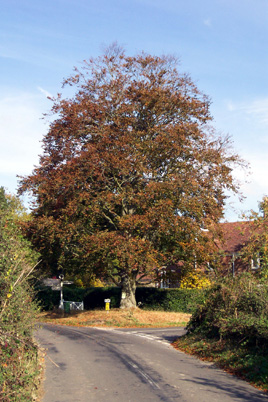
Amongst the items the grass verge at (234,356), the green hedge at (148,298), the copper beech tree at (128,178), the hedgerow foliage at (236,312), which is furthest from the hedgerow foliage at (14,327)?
the green hedge at (148,298)

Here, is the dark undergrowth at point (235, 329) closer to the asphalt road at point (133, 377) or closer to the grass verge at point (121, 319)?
the asphalt road at point (133, 377)

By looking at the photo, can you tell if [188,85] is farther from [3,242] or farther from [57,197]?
[3,242]

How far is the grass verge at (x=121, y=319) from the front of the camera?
92.3ft

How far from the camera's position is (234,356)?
43.3 ft

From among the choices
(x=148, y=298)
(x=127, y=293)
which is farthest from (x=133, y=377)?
(x=148, y=298)

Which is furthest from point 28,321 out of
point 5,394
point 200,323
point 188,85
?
point 188,85

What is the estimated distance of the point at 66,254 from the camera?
99.1 feet

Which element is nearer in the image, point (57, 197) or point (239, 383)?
point (239, 383)

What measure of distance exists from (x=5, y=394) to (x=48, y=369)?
5.42m

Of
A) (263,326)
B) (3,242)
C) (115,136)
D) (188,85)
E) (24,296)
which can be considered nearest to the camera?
(3,242)

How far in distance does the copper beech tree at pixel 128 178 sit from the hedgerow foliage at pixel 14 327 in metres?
15.2

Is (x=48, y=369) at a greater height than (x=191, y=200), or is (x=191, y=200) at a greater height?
(x=191, y=200)

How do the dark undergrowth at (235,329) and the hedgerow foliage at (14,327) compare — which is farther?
the dark undergrowth at (235,329)

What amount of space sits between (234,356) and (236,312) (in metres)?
1.69
